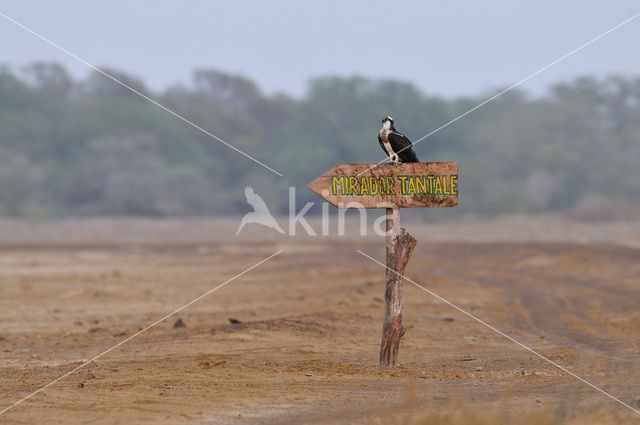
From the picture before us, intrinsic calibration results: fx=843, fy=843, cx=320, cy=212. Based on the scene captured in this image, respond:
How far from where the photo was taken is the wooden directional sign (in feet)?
22.9

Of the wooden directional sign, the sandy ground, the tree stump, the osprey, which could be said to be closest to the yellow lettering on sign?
the wooden directional sign

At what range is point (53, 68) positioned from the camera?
1911 inches

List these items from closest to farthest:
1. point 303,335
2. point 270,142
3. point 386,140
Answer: point 386,140, point 303,335, point 270,142

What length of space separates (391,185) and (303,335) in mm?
2977

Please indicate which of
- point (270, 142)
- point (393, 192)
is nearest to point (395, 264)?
point (393, 192)

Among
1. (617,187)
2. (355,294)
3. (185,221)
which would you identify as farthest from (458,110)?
(355,294)

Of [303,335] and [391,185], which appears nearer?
[391,185]

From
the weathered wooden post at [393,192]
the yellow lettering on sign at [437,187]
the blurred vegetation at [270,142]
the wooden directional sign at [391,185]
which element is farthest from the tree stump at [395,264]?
the blurred vegetation at [270,142]

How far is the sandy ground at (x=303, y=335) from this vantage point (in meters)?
6.13

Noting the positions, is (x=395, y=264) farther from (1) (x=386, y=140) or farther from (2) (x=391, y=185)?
(1) (x=386, y=140)

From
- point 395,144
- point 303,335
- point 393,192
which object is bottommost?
point 303,335

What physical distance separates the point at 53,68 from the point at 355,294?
3976 cm

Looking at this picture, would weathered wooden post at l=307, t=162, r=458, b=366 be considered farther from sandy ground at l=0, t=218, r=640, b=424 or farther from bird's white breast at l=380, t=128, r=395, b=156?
sandy ground at l=0, t=218, r=640, b=424

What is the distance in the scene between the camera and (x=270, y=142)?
4928cm
